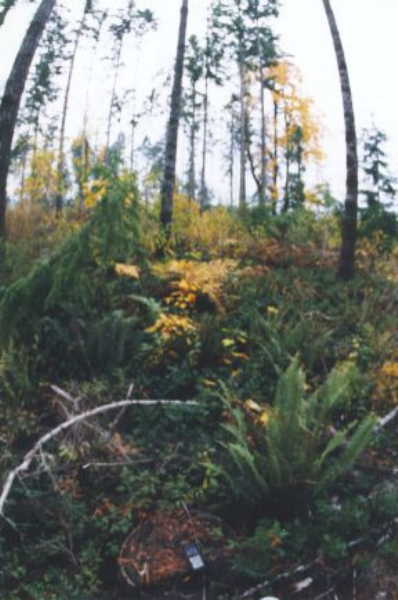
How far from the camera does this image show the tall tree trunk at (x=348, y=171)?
26.8ft

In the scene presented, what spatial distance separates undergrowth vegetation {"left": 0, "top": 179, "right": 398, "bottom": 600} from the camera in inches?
127

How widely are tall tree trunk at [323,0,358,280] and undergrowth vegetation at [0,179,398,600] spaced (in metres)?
0.38

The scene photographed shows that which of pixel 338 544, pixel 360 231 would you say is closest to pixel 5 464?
pixel 338 544

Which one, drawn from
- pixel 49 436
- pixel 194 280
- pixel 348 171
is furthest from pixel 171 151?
pixel 49 436

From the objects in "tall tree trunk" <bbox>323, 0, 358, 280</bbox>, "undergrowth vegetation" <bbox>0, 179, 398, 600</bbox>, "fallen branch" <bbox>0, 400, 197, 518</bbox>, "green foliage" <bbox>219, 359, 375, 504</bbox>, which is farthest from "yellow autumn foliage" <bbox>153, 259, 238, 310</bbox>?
"green foliage" <bbox>219, 359, 375, 504</bbox>

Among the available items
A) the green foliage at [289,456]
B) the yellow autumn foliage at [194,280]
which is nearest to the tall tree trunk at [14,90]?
the yellow autumn foliage at [194,280]

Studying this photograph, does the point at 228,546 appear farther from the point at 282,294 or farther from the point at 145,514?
the point at 282,294

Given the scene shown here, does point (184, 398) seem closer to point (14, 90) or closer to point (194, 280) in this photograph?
point (194, 280)

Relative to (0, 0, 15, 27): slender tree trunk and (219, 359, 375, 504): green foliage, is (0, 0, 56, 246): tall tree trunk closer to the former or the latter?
→ (0, 0, 15, 27): slender tree trunk

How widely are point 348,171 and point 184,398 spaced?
5451 millimetres

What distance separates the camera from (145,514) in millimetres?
3432

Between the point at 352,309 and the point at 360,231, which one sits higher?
the point at 360,231

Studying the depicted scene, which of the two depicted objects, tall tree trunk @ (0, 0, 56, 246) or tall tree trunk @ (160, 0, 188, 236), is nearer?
tall tree trunk @ (0, 0, 56, 246)

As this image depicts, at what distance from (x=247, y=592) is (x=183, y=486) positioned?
101 centimetres
